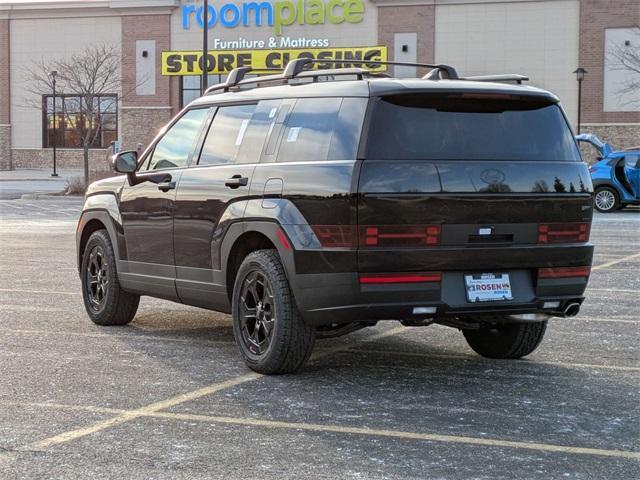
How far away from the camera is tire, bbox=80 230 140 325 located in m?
8.88

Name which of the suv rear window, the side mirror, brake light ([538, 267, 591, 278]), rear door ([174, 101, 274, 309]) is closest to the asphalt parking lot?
rear door ([174, 101, 274, 309])

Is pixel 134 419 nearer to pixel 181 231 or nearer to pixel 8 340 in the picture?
pixel 181 231

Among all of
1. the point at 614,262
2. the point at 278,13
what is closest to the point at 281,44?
the point at 278,13

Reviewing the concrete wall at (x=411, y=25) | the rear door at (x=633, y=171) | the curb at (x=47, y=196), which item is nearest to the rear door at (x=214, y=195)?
the rear door at (x=633, y=171)

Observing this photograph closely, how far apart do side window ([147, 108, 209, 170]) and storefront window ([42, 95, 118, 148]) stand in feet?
167

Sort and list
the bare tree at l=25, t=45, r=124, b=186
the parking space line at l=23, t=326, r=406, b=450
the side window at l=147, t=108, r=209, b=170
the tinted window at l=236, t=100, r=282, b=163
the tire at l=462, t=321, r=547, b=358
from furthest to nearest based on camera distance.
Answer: the bare tree at l=25, t=45, r=124, b=186 < the side window at l=147, t=108, r=209, b=170 < the tire at l=462, t=321, r=547, b=358 < the tinted window at l=236, t=100, r=282, b=163 < the parking space line at l=23, t=326, r=406, b=450

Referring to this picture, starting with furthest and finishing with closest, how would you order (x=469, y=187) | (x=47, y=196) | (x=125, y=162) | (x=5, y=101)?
1. (x=5, y=101)
2. (x=47, y=196)
3. (x=125, y=162)
4. (x=469, y=187)

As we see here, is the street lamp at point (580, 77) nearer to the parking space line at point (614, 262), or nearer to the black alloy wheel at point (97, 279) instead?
the parking space line at point (614, 262)

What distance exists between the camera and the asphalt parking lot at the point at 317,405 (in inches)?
192

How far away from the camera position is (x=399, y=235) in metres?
6.30

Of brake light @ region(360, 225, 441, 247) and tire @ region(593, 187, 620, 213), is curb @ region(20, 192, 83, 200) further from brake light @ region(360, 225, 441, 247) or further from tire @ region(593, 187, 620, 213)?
brake light @ region(360, 225, 441, 247)

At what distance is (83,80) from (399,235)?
54135mm

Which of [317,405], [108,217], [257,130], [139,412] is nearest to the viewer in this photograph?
[139,412]

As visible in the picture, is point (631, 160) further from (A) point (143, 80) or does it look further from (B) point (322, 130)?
(A) point (143, 80)
